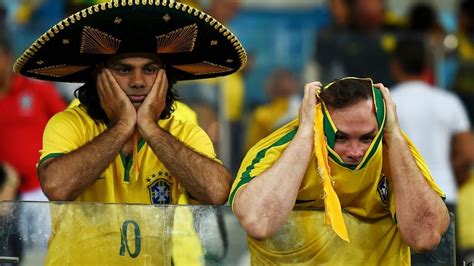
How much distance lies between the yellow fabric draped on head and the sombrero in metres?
0.67

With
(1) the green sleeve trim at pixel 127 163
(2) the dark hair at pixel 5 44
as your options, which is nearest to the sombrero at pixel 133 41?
(1) the green sleeve trim at pixel 127 163

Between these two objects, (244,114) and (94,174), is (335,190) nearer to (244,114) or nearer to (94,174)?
(94,174)

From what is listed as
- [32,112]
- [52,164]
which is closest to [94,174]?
[52,164]

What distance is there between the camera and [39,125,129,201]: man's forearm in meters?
7.18

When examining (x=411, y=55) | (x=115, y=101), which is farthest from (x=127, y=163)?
(x=411, y=55)

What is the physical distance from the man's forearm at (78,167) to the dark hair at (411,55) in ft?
16.7

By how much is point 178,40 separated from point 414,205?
138 centimetres

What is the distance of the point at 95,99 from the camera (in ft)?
25.1

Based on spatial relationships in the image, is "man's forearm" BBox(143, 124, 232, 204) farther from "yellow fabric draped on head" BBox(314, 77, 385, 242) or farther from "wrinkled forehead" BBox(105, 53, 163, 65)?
"yellow fabric draped on head" BBox(314, 77, 385, 242)

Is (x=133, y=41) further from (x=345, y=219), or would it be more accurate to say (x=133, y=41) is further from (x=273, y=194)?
(x=345, y=219)

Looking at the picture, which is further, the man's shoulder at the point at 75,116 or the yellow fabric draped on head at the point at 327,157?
the man's shoulder at the point at 75,116

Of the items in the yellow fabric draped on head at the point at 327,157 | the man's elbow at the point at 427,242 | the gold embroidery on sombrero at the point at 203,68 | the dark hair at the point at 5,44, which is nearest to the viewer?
the yellow fabric draped on head at the point at 327,157

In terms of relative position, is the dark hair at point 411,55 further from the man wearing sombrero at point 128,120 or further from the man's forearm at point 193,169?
the man's forearm at point 193,169

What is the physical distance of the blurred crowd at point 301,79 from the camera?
1162cm
